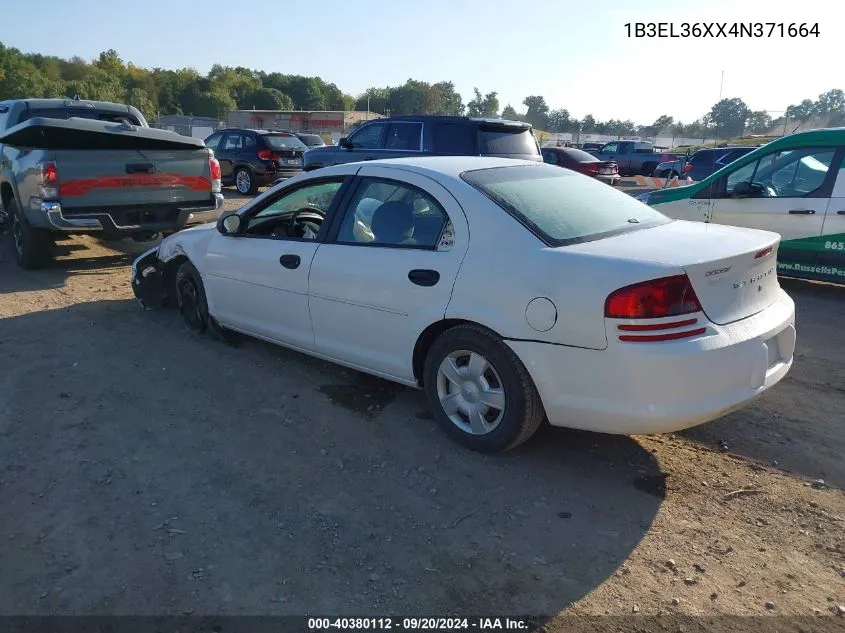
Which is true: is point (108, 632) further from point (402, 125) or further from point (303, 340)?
point (402, 125)

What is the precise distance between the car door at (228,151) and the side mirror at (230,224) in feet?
41.2

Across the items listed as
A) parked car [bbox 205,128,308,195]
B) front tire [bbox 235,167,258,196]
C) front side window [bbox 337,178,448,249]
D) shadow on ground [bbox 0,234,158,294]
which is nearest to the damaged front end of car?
shadow on ground [bbox 0,234,158,294]

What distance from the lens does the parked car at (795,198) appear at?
22.6ft

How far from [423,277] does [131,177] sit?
519 cm

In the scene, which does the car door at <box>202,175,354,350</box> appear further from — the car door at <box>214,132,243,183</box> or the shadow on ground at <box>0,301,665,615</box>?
the car door at <box>214,132,243,183</box>

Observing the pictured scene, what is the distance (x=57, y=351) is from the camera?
5.17m

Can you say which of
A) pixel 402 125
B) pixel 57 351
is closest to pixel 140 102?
pixel 402 125

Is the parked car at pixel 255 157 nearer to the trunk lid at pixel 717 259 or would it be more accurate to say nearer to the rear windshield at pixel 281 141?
the rear windshield at pixel 281 141

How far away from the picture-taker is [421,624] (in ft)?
7.93

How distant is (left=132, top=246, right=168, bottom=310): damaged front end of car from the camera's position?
20.0 ft

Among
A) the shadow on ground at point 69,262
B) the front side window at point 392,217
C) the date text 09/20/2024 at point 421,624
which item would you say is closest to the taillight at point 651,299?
the front side window at point 392,217

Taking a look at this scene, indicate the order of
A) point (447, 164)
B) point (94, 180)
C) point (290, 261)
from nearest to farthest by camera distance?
point (447, 164)
point (290, 261)
point (94, 180)

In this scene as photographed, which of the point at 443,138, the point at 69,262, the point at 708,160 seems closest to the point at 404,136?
the point at 443,138

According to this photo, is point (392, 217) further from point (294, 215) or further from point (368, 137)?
point (368, 137)
